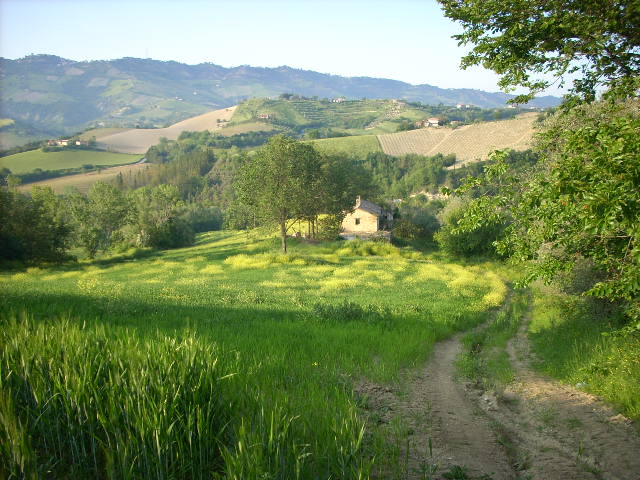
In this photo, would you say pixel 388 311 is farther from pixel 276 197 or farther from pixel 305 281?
pixel 276 197

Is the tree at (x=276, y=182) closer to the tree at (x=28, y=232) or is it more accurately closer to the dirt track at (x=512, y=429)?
the tree at (x=28, y=232)

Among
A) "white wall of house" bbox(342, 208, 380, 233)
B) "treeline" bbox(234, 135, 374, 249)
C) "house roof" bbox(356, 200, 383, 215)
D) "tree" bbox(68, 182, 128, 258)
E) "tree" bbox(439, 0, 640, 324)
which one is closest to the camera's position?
"tree" bbox(439, 0, 640, 324)

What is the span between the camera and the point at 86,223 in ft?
204

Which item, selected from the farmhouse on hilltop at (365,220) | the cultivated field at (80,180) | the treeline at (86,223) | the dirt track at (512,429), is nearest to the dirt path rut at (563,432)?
the dirt track at (512,429)

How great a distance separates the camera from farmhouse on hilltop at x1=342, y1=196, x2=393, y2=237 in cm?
7956

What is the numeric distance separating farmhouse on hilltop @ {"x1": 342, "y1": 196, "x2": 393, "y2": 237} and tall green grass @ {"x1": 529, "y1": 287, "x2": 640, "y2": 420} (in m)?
59.5

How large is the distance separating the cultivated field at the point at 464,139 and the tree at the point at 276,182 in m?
84.6

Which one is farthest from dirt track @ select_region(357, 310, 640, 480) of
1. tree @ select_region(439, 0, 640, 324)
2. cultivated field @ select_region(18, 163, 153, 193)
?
cultivated field @ select_region(18, 163, 153, 193)

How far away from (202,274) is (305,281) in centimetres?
999

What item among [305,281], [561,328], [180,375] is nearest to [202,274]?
[305,281]

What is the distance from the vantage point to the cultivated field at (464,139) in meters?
136

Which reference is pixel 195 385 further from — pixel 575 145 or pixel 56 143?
pixel 56 143

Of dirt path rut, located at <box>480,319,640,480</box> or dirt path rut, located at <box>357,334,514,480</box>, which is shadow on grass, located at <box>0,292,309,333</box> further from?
dirt path rut, located at <box>480,319,640,480</box>

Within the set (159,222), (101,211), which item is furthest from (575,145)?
(101,211)
